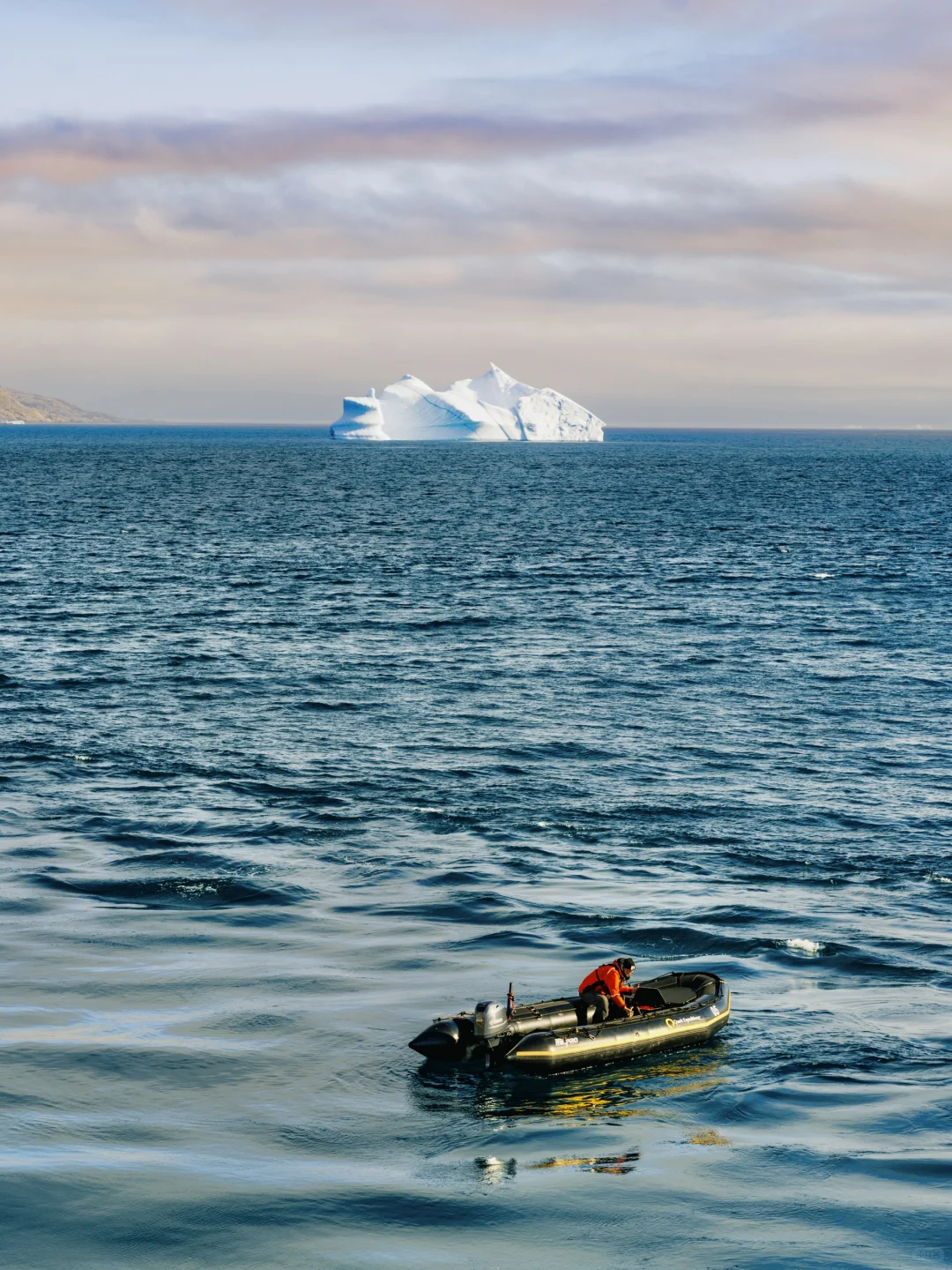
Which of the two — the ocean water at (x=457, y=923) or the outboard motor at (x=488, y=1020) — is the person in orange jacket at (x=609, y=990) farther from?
the outboard motor at (x=488, y=1020)

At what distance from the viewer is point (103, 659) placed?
210 feet

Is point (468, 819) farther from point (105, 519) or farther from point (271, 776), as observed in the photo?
point (105, 519)

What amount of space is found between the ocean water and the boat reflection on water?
0.09m

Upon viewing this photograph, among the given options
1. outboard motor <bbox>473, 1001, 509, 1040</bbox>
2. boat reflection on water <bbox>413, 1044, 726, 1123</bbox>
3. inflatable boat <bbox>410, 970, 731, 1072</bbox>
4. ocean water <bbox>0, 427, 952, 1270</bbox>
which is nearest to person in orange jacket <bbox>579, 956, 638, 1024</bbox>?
inflatable boat <bbox>410, 970, 731, 1072</bbox>

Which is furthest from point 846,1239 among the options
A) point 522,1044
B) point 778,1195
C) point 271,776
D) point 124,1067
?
point 271,776

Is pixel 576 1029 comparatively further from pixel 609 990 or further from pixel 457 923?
pixel 457 923

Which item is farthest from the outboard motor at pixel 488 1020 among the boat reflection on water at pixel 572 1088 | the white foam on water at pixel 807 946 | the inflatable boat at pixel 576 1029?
the white foam on water at pixel 807 946

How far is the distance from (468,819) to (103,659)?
92.9ft

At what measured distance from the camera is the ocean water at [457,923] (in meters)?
21.7

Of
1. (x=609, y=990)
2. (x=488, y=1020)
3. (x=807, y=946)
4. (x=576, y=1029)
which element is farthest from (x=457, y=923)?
(x=807, y=946)

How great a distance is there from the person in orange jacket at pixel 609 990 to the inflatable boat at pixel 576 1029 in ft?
0.46

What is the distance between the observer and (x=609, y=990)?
28219 millimetres

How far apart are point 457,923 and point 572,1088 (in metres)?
7.99

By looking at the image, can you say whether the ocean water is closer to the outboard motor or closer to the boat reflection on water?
the boat reflection on water
